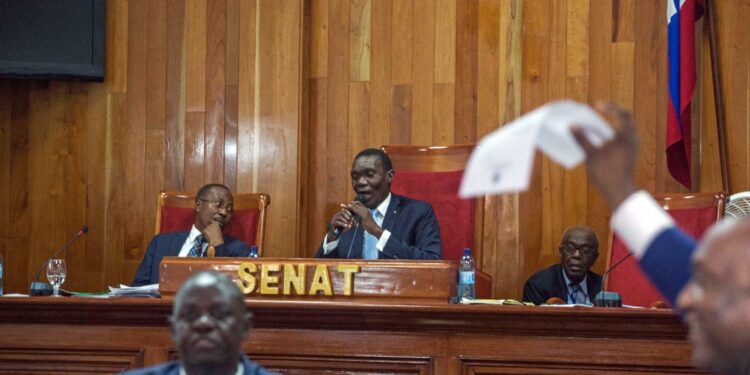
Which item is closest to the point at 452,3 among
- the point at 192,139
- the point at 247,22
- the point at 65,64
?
the point at 247,22

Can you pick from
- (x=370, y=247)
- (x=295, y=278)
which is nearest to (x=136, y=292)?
(x=295, y=278)

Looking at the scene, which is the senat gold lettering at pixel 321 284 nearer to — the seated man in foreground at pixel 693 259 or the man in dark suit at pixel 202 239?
the man in dark suit at pixel 202 239

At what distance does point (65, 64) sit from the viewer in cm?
609

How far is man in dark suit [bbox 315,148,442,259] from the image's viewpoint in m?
5.03

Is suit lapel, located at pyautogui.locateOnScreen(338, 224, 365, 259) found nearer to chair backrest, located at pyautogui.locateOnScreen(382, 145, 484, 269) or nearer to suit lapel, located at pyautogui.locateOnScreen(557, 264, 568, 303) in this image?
chair backrest, located at pyautogui.locateOnScreen(382, 145, 484, 269)

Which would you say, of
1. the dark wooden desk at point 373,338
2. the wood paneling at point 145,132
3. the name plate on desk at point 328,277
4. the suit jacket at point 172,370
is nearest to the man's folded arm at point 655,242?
the suit jacket at point 172,370

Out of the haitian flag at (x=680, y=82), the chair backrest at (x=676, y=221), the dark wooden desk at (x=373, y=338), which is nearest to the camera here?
the dark wooden desk at (x=373, y=338)

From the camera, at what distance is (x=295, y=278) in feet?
12.8

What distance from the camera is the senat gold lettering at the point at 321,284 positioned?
12.7 feet

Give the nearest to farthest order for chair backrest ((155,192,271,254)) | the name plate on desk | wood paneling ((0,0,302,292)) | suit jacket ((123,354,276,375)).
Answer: suit jacket ((123,354,276,375)) → the name plate on desk → chair backrest ((155,192,271,254)) → wood paneling ((0,0,302,292))

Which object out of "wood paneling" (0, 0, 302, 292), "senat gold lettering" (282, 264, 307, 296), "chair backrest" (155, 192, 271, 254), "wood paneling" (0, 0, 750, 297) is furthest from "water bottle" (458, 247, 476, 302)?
"wood paneling" (0, 0, 302, 292)

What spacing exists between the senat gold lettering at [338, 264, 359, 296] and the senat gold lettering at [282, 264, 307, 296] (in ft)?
0.43

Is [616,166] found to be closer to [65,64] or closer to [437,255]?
[437,255]

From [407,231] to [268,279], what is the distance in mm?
1241
